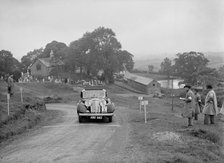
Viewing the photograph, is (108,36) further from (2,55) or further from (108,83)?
(2,55)

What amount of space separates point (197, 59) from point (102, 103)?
7049 centimetres

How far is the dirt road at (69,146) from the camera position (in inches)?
349

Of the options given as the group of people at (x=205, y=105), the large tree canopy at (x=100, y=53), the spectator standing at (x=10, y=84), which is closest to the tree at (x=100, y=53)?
the large tree canopy at (x=100, y=53)

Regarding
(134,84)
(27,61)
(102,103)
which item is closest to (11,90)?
(102,103)

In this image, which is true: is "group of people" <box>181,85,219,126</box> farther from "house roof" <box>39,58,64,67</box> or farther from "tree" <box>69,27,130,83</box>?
"house roof" <box>39,58,64,67</box>

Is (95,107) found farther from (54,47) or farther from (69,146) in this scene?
(54,47)

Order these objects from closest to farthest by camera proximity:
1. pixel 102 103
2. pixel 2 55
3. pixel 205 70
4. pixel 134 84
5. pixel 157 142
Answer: pixel 157 142 < pixel 102 103 < pixel 2 55 < pixel 205 70 < pixel 134 84

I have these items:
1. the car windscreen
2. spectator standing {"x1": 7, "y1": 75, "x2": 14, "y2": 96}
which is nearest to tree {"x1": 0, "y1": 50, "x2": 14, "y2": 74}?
spectator standing {"x1": 7, "y1": 75, "x2": 14, "y2": 96}

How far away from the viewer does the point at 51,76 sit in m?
70.3

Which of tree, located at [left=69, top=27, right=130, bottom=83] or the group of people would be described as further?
tree, located at [left=69, top=27, right=130, bottom=83]

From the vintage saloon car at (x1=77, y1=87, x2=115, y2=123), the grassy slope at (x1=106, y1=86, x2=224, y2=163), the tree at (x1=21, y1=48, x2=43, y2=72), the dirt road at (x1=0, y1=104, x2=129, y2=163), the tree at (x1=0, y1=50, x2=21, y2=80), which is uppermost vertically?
the tree at (x1=21, y1=48, x2=43, y2=72)

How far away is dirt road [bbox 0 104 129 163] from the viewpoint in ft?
29.1

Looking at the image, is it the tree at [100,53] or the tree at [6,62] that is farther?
the tree at [100,53]

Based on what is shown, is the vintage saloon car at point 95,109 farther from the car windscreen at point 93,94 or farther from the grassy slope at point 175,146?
the grassy slope at point 175,146
